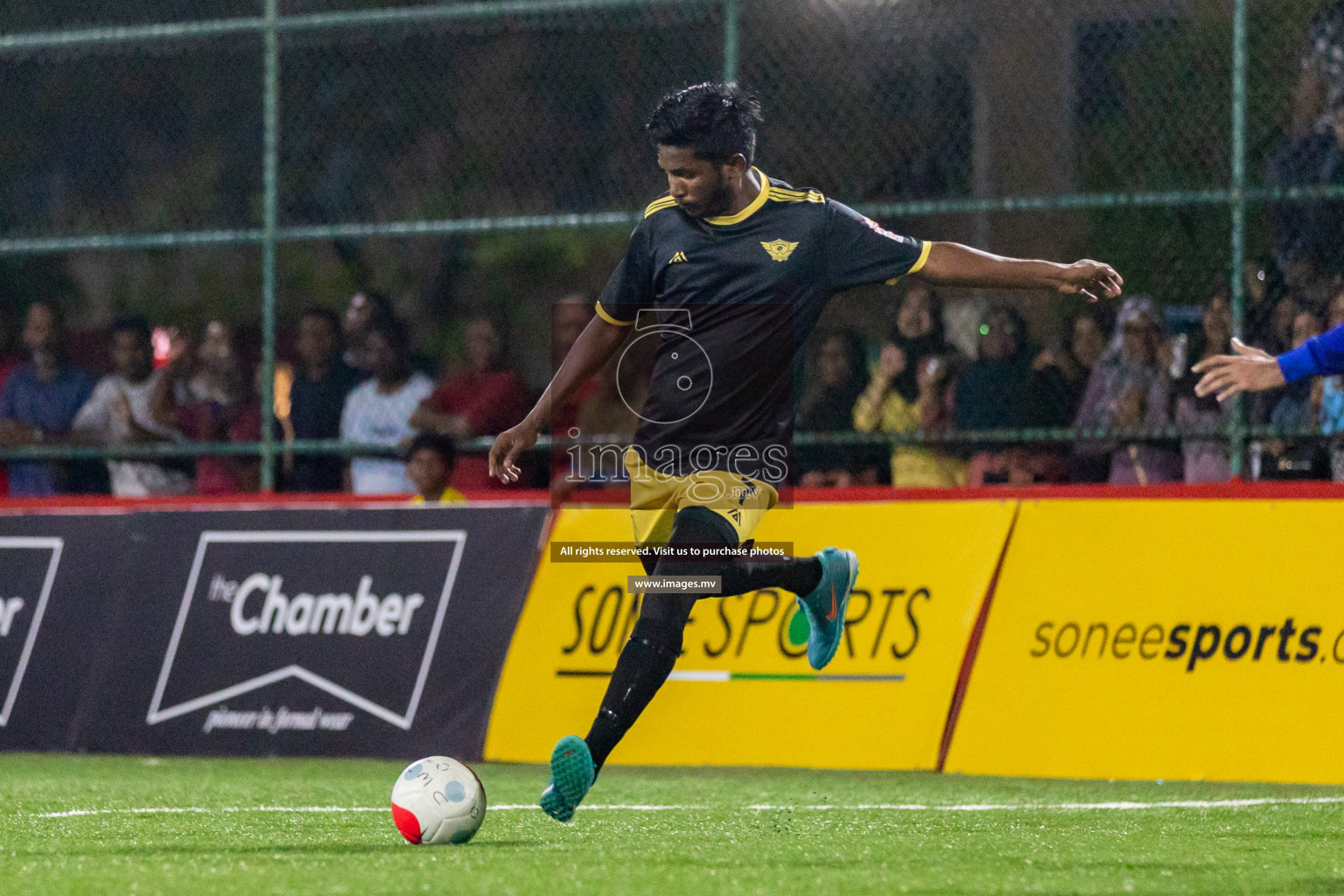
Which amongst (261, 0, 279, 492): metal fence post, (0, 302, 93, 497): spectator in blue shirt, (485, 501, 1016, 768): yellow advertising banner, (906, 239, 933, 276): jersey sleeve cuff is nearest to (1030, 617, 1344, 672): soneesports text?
(485, 501, 1016, 768): yellow advertising banner

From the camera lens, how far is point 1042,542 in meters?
9.62

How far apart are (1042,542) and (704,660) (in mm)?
1725

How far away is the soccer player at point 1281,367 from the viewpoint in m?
5.96

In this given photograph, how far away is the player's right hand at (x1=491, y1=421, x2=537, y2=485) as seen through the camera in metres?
6.98

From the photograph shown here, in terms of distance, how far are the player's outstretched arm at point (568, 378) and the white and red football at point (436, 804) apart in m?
1.03

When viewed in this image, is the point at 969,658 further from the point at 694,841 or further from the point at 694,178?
the point at 694,178

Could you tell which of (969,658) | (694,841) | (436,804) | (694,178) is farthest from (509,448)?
(969,658)

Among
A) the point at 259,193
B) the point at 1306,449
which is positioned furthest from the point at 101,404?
the point at 259,193

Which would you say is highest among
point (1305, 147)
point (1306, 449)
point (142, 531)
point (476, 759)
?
point (1305, 147)

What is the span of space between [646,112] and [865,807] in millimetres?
8960

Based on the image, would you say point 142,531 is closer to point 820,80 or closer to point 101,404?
point 101,404

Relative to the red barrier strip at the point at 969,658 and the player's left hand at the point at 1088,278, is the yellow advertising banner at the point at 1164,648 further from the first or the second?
the player's left hand at the point at 1088,278

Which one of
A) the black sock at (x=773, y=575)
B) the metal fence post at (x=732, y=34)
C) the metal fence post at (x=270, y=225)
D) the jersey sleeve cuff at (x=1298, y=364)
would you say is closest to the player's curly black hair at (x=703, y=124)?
the black sock at (x=773, y=575)

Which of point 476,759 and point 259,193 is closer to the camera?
point 476,759
